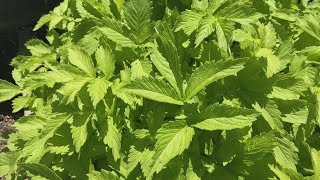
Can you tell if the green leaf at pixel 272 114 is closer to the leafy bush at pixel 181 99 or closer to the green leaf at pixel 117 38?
the leafy bush at pixel 181 99

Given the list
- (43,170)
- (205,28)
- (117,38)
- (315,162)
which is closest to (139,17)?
(117,38)

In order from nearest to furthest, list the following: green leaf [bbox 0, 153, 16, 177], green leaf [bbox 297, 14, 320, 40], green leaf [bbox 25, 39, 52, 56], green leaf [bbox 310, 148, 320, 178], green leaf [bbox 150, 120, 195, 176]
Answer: green leaf [bbox 150, 120, 195, 176]
green leaf [bbox 310, 148, 320, 178]
green leaf [bbox 297, 14, 320, 40]
green leaf [bbox 0, 153, 16, 177]
green leaf [bbox 25, 39, 52, 56]

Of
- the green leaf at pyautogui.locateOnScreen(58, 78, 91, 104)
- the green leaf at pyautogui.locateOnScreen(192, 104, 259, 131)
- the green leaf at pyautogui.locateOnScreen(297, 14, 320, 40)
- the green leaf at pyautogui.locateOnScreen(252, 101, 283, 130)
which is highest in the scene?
the green leaf at pyautogui.locateOnScreen(58, 78, 91, 104)

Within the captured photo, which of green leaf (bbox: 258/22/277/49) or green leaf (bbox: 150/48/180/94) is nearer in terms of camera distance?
green leaf (bbox: 150/48/180/94)

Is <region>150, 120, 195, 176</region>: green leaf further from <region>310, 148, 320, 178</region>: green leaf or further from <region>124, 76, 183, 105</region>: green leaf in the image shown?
<region>310, 148, 320, 178</region>: green leaf

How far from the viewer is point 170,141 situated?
126 cm

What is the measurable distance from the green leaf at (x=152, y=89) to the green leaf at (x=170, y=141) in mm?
69

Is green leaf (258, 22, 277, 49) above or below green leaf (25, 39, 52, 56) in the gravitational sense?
above

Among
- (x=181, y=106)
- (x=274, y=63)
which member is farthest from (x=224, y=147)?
(x=274, y=63)

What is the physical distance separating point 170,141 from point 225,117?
0.53 feet

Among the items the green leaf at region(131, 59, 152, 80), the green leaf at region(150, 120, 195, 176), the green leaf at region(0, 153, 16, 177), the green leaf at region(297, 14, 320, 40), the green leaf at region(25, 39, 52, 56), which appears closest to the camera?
the green leaf at region(150, 120, 195, 176)

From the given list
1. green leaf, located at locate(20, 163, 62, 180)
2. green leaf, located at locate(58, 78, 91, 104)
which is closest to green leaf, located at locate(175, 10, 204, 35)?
green leaf, located at locate(58, 78, 91, 104)

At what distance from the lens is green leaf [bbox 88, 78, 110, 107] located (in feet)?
4.36

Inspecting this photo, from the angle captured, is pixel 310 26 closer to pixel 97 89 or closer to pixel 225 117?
pixel 225 117
